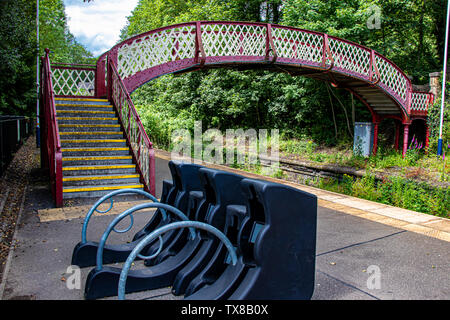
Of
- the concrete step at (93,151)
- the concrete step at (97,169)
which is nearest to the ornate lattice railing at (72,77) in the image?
the concrete step at (93,151)

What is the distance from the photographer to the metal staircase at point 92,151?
26.9 ft

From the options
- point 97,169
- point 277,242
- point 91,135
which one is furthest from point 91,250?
point 91,135

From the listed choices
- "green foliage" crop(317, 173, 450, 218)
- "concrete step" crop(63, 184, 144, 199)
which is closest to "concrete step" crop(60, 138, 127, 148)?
"concrete step" crop(63, 184, 144, 199)

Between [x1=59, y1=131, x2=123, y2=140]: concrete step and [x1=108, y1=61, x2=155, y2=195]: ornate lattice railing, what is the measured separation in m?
0.29

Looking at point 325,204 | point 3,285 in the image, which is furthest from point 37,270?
point 325,204

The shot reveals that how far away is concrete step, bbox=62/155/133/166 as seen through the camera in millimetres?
8648

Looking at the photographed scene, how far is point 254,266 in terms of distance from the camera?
304cm

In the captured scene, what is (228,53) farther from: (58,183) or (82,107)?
(58,183)

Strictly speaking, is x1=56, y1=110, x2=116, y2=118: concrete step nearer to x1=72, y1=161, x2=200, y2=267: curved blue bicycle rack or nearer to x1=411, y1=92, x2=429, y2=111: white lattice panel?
x1=72, y1=161, x2=200, y2=267: curved blue bicycle rack

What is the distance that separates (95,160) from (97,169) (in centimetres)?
31

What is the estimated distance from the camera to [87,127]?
9.62 metres
